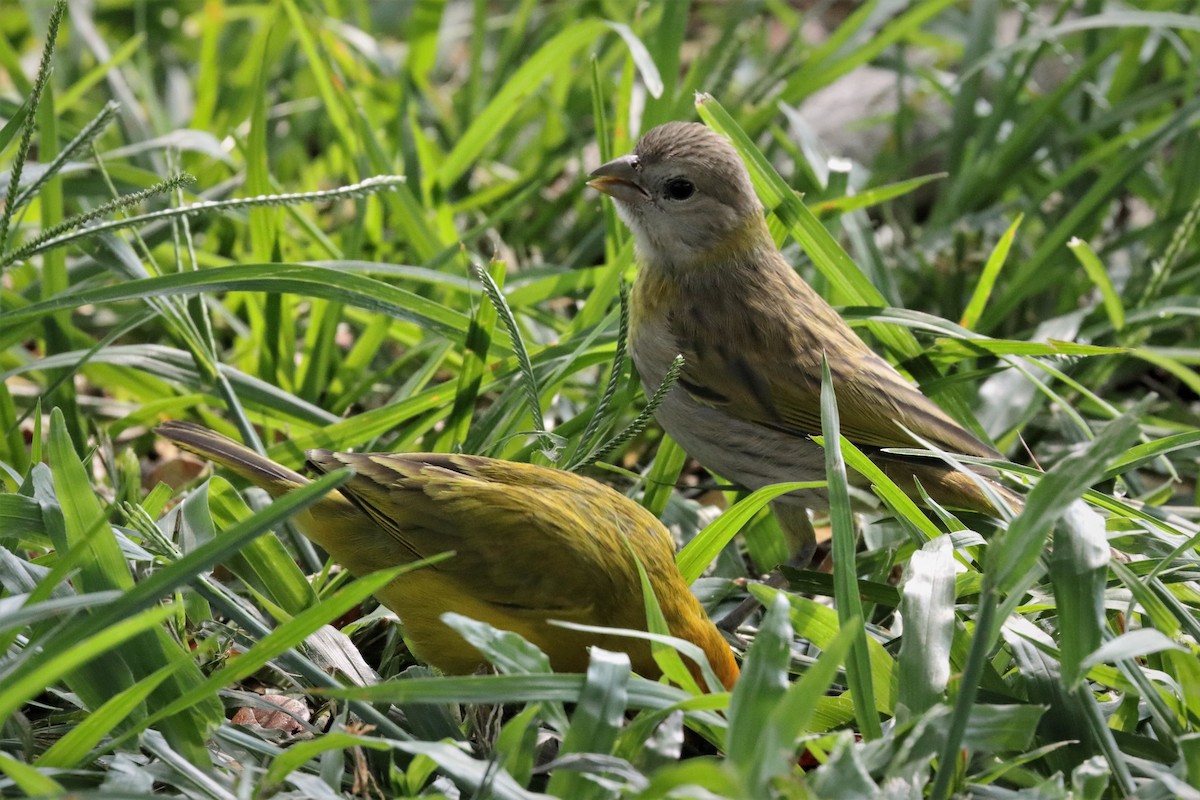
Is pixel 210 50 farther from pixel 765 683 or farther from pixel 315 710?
pixel 765 683

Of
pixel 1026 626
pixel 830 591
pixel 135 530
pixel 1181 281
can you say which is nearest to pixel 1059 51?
pixel 1181 281

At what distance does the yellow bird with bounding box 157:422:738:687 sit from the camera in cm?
237

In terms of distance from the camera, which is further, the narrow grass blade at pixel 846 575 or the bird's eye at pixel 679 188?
the bird's eye at pixel 679 188

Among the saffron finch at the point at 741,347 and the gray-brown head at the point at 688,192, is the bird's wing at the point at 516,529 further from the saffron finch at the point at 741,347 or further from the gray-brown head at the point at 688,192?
the gray-brown head at the point at 688,192

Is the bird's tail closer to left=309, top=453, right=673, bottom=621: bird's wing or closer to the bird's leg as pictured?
left=309, top=453, right=673, bottom=621: bird's wing

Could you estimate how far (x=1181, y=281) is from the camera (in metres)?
3.92

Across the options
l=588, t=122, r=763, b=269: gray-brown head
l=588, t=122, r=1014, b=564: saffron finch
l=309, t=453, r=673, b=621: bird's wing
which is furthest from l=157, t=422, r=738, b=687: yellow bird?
l=588, t=122, r=763, b=269: gray-brown head

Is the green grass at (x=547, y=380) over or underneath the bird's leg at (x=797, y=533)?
Answer: over

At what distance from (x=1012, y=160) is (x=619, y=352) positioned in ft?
7.56

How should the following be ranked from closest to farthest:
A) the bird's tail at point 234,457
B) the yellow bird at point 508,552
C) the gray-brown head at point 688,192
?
the yellow bird at point 508,552, the bird's tail at point 234,457, the gray-brown head at point 688,192

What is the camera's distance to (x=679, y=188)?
336cm

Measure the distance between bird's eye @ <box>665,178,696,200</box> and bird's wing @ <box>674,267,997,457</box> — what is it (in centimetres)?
35

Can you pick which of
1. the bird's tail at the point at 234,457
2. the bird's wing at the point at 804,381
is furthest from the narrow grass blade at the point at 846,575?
the bird's tail at the point at 234,457

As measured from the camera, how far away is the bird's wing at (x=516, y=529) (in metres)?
2.38
